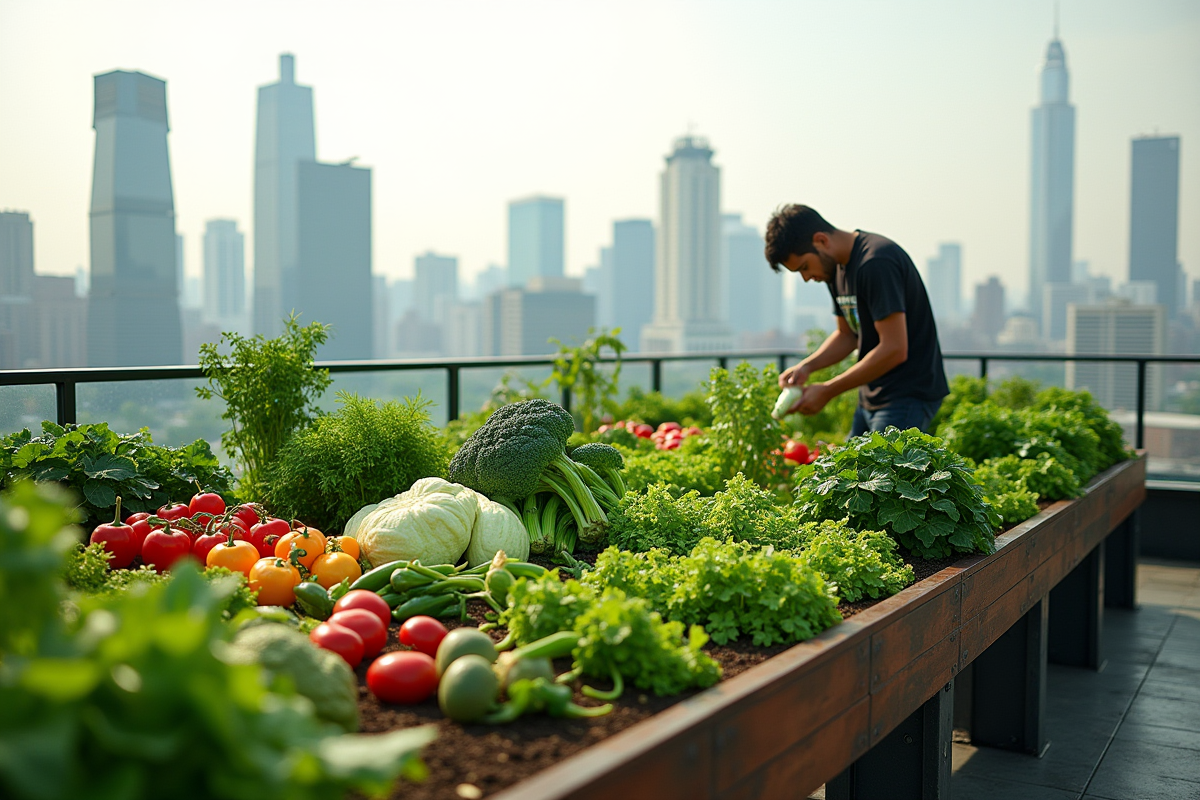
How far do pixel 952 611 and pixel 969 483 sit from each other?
57cm

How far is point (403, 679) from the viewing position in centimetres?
157

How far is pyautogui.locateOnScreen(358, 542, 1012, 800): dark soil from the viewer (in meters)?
1.22

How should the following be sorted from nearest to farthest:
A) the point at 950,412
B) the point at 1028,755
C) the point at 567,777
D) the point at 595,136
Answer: the point at 567,777 → the point at 1028,755 → the point at 950,412 → the point at 595,136

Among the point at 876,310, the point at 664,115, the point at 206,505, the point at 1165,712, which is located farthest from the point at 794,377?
the point at 664,115

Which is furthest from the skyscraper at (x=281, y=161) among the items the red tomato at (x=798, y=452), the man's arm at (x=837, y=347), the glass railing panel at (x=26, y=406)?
the man's arm at (x=837, y=347)

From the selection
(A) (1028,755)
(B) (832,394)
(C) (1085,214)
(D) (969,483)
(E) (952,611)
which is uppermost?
(C) (1085,214)

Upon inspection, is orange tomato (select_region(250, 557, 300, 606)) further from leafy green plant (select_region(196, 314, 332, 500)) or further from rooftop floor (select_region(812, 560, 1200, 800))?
rooftop floor (select_region(812, 560, 1200, 800))

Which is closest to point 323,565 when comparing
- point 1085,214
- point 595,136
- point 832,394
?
point 832,394

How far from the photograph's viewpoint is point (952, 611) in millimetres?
2375

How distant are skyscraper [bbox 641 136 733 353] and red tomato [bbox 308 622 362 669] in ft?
253

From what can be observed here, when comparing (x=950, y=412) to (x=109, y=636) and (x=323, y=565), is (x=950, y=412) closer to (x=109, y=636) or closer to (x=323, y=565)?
(x=323, y=565)

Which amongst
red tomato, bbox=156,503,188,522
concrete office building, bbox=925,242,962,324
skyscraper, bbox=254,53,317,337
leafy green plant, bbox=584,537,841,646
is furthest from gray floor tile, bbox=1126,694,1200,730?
concrete office building, bbox=925,242,962,324

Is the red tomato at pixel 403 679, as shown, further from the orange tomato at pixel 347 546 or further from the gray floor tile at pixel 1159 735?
the gray floor tile at pixel 1159 735

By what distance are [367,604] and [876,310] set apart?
2.57 m
